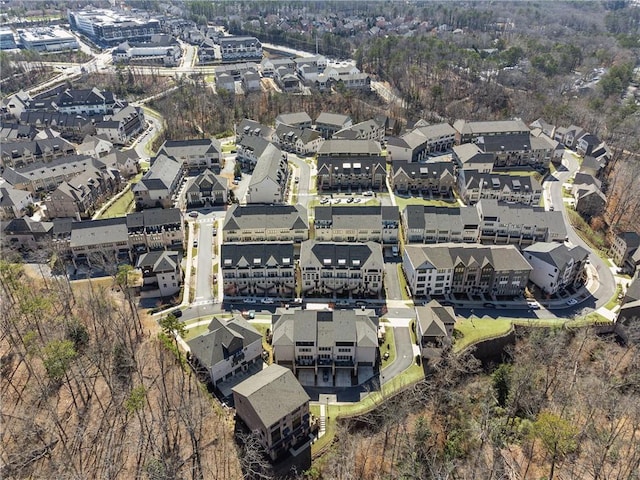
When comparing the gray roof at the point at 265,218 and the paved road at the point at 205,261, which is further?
the gray roof at the point at 265,218

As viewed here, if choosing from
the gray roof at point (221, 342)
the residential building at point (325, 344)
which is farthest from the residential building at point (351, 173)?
the gray roof at point (221, 342)

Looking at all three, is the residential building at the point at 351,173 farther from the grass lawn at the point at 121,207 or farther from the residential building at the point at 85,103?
the residential building at the point at 85,103

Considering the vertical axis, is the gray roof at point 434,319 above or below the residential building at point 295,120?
below

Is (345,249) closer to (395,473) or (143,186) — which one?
(395,473)

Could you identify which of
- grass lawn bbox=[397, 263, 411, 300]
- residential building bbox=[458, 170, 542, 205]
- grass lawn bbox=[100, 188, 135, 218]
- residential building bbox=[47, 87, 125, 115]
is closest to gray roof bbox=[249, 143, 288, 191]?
grass lawn bbox=[100, 188, 135, 218]

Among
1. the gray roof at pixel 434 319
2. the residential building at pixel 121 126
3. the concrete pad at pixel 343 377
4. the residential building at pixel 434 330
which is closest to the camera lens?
the concrete pad at pixel 343 377

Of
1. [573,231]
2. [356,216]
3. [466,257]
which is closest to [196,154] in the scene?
[356,216]
